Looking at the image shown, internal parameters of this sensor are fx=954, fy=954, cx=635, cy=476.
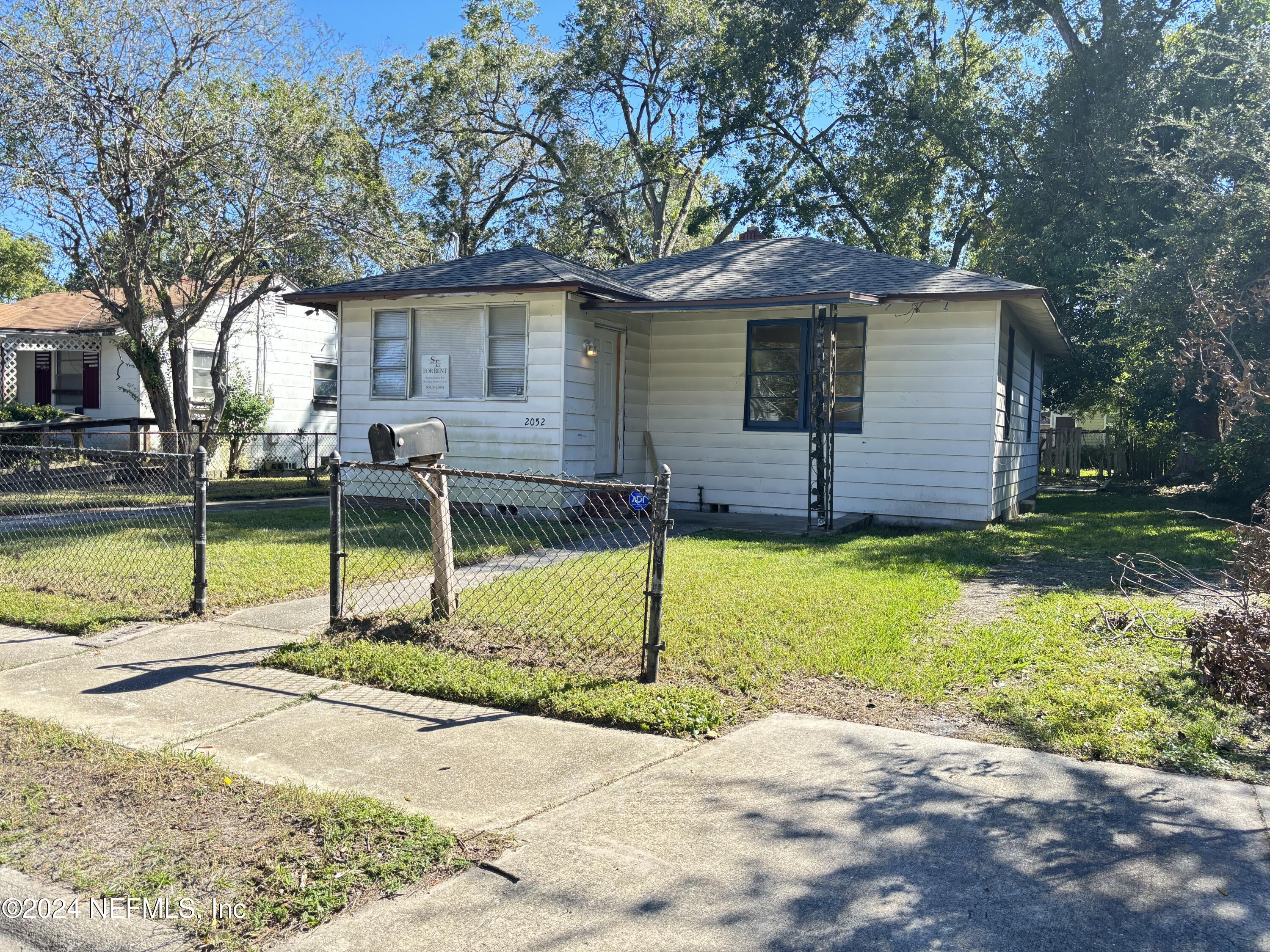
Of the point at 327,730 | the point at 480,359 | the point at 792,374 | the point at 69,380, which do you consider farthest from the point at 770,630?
the point at 69,380

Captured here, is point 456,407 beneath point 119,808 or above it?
above

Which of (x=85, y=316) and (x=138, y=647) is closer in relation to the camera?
(x=138, y=647)

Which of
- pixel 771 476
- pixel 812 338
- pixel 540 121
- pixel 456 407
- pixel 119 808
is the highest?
pixel 540 121

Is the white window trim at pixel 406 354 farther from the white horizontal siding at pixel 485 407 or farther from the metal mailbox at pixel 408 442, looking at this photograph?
the metal mailbox at pixel 408 442

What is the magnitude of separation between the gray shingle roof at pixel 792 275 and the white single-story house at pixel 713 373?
0.19ft

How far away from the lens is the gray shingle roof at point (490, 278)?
12.5 meters

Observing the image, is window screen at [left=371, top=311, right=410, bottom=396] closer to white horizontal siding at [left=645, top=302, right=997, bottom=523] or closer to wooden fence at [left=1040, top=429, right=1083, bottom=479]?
white horizontal siding at [left=645, top=302, right=997, bottom=523]

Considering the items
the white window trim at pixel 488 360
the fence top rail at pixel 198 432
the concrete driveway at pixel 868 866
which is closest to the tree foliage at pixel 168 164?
the fence top rail at pixel 198 432

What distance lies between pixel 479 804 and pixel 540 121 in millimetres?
27690

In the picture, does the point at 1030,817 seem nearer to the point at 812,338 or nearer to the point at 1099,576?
the point at 1099,576

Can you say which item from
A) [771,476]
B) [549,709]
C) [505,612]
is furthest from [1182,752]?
[771,476]

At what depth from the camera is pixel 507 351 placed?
516 inches

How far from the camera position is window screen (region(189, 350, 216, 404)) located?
21.9 m

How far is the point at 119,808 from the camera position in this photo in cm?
365
